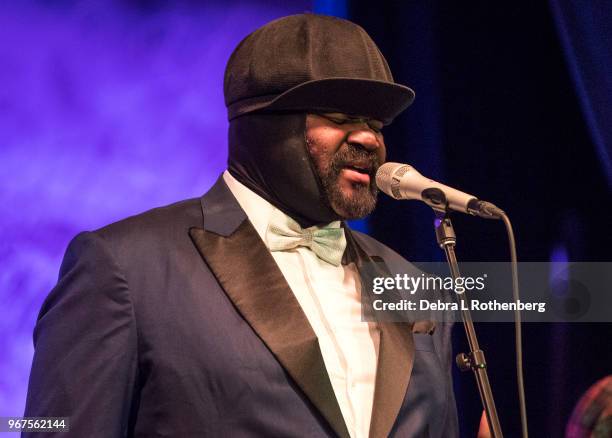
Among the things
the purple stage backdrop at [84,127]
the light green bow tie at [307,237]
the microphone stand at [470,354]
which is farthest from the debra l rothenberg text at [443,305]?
the purple stage backdrop at [84,127]

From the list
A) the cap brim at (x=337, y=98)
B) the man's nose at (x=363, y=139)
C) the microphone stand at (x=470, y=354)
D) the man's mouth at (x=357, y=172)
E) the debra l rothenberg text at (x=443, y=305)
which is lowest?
the microphone stand at (x=470, y=354)

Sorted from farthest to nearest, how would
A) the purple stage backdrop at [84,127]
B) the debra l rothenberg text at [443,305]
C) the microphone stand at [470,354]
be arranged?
the purple stage backdrop at [84,127]
the debra l rothenberg text at [443,305]
the microphone stand at [470,354]

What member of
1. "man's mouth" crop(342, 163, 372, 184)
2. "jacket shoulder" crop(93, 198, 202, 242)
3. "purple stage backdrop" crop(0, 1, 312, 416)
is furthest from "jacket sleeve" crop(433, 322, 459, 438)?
"purple stage backdrop" crop(0, 1, 312, 416)

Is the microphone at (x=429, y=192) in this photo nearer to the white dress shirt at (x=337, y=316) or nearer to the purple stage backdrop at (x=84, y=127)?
the white dress shirt at (x=337, y=316)

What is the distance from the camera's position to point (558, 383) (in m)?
2.83

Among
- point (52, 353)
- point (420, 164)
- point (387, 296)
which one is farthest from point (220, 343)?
point (420, 164)

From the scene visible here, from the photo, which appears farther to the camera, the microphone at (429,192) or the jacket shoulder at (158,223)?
the jacket shoulder at (158,223)

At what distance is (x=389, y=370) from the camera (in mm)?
1980

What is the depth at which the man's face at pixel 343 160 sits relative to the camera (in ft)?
6.77

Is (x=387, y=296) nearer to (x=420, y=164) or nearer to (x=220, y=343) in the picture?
(x=220, y=343)

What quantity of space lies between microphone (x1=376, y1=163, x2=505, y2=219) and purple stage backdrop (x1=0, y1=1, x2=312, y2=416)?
98cm

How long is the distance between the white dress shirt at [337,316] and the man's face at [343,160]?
0.16m

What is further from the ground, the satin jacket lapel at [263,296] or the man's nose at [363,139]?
the man's nose at [363,139]

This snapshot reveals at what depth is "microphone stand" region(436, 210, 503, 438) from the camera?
5.36 feet
